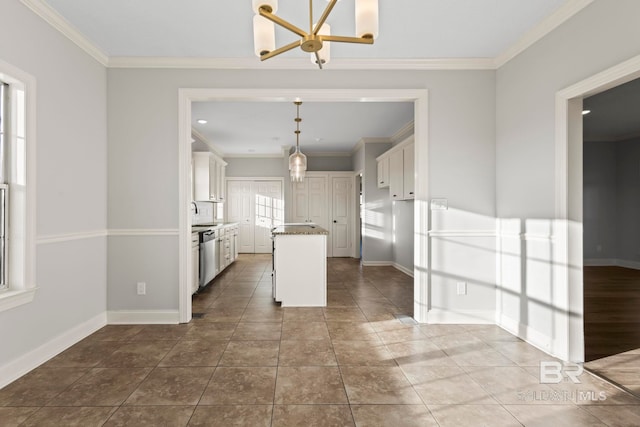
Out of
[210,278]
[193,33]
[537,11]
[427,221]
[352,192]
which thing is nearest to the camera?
[537,11]

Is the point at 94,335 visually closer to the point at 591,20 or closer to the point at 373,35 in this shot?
the point at 373,35

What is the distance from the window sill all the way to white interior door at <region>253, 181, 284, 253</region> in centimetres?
663

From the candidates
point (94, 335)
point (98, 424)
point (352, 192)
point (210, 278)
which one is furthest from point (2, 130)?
point (352, 192)

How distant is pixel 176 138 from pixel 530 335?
3801 mm

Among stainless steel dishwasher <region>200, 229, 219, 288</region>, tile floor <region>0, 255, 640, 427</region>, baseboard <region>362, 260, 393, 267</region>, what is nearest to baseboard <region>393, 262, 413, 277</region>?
baseboard <region>362, 260, 393, 267</region>

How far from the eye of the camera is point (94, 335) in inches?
126

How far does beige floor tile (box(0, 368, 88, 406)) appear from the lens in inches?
83.0

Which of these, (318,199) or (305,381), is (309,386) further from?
(318,199)

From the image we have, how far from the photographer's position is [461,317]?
140 inches

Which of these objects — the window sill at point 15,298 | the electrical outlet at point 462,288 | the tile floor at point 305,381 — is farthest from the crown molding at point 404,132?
the window sill at point 15,298

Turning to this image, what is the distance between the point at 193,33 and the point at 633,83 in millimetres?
4824

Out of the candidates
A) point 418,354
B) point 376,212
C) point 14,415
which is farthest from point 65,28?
point 376,212

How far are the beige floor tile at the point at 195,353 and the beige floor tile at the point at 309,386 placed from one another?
0.61m

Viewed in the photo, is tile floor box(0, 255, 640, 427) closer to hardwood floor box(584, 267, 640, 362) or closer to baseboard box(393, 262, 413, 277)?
hardwood floor box(584, 267, 640, 362)
